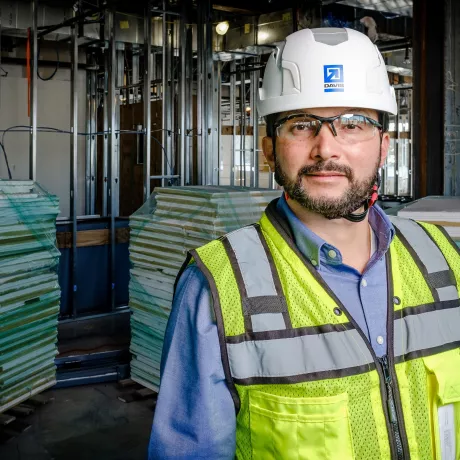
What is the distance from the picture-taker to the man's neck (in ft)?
6.03

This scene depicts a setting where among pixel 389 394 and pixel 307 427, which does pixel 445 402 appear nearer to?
pixel 389 394

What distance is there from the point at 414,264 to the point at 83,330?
5452mm

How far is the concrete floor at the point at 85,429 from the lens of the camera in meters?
4.44

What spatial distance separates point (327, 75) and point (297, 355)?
0.84 meters

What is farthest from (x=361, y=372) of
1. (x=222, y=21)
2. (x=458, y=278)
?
(x=222, y=21)

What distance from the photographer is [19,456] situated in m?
4.38

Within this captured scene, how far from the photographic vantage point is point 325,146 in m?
1.73

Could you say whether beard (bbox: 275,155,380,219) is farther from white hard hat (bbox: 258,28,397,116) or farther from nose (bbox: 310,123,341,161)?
white hard hat (bbox: 258,28,397,116)

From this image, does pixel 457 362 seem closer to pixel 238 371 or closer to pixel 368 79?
pixel 238 371

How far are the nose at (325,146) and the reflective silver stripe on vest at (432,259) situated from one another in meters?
0.41

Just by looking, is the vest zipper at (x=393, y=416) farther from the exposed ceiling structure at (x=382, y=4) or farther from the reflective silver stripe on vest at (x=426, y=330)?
the exposed ceiling structure at (x=382, y=4)

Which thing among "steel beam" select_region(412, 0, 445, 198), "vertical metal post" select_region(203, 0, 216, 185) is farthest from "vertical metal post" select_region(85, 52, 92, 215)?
"steel beam" select_region(412, 0, 445, 198)

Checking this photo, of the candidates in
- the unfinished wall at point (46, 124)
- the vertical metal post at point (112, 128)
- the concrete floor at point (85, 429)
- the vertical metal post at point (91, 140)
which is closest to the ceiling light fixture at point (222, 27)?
the vertical metal post at point (112, 128)

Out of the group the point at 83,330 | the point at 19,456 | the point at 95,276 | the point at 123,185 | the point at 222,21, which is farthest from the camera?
the point at 123,185
